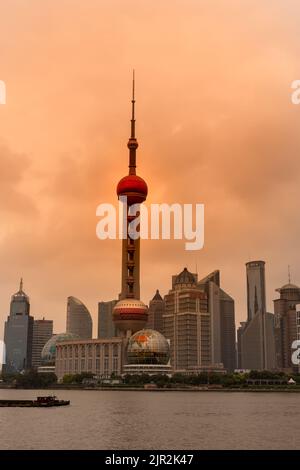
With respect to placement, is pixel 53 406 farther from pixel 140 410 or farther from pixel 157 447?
pixel 157 447

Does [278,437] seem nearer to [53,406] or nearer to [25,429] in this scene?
[25,429]

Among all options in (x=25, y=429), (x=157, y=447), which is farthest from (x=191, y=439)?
(x=25, y=429)

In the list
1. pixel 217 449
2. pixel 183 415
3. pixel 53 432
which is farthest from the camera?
pixel 183 415

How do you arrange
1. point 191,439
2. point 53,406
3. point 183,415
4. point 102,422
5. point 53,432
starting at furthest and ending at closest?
1. point 53,406
2. point 183,415
3. point 102,422
4. point 53,432
5. point 191,439
